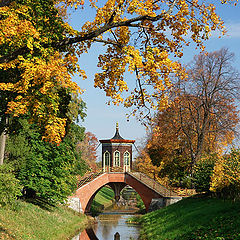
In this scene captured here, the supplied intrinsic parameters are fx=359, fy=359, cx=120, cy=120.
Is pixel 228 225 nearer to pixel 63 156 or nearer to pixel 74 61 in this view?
pixel 74 61

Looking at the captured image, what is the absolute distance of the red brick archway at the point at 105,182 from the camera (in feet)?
120

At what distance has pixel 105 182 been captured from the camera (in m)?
42.2

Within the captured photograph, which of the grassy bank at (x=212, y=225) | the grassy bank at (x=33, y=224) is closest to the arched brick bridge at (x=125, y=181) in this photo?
the grassy bank at (x=33, y=224)

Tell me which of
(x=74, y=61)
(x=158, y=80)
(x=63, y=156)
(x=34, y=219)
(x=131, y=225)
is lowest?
(x=131, y=225)

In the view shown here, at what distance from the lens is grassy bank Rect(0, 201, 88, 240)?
1616 centimetres

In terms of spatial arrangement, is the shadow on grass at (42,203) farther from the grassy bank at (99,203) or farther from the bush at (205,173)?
the grassy bank at (99,203)

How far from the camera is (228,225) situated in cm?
Answer: 1272

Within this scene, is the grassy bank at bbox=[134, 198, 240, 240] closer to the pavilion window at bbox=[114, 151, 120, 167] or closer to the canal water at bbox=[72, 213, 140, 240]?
the canal water at bbox=[72, 213, 140, 240]

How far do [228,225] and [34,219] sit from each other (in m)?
11.8

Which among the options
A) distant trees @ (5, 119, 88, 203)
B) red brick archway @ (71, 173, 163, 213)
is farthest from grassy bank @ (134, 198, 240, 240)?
red brick archway @ (71, 173, 163, 213)

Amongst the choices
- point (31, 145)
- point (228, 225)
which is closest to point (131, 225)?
Result: point (31, 145)

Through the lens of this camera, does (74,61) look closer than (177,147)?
Yes

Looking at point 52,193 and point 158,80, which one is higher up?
point 158,80

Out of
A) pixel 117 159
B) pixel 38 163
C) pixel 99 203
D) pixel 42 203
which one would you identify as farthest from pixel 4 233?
pixel 99 203
